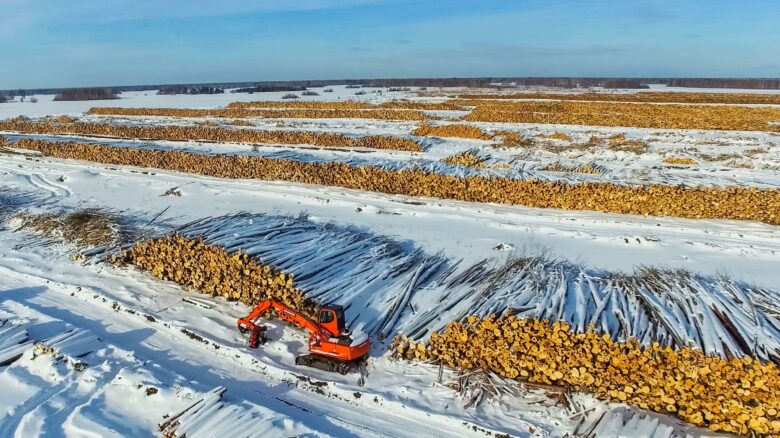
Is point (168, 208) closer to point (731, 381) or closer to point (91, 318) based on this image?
point (91, 318)

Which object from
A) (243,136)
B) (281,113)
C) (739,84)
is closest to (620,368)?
(243,136)

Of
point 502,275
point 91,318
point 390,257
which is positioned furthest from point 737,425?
point 91,318

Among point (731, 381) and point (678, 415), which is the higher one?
point (731, 381)

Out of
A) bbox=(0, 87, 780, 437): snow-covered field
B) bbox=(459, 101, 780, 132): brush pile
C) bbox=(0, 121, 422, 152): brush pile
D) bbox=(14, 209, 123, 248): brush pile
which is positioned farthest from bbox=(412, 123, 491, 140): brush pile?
bbox=(14, 209, 123, 248): brush pile

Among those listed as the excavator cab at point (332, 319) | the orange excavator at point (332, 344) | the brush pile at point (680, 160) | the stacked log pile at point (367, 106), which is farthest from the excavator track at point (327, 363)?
the stacked log pile at point (367, 106)

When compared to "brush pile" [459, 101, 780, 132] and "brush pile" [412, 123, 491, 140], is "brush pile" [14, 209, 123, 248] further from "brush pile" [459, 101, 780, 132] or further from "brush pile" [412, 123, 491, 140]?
"brush pile" [459, 101, 780, 132]

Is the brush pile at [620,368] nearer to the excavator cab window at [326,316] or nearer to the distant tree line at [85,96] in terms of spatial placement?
the excavator cab window at [326,316]
